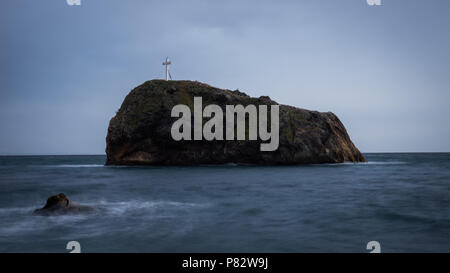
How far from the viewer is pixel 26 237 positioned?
397 inches

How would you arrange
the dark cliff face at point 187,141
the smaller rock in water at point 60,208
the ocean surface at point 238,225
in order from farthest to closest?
the dark cliff face at point 187,141 → the smaller rock in water at point 60,208 → the ocean surface at point 238,225

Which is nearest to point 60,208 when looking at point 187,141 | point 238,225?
A: point 238,225

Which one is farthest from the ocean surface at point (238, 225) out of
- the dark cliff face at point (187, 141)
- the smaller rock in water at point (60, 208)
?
the dark cliff face at point (187, 141)

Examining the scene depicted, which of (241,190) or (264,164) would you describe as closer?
(241,190)

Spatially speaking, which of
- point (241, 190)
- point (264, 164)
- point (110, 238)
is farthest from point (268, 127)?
point (110, 238)

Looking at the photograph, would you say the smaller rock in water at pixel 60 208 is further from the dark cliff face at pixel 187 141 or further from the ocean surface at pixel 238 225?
the dark cliff face at pixel 187 141

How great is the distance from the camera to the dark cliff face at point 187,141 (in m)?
58.7

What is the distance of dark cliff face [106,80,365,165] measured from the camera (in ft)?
193

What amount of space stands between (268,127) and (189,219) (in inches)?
2040

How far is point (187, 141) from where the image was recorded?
5934cm

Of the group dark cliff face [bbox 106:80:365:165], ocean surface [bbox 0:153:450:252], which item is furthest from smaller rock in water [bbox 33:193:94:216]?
dark cliff face [bbox 106:80:365:165]

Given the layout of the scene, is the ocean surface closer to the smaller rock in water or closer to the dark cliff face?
the smaller rock in water
